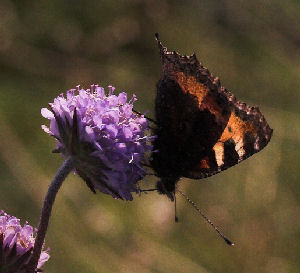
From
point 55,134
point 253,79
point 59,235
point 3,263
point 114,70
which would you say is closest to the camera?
point 3,263

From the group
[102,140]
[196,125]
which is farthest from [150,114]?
[102,140]

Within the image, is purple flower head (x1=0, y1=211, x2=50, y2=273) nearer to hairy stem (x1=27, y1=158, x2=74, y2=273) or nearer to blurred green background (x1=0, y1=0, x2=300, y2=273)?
hairy stem (x1=27, y1=158, x2=74, y2=273)

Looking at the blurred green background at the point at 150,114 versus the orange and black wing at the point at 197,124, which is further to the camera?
the blurred green background at the point at 150,114

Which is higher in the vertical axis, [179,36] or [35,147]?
[179,36]

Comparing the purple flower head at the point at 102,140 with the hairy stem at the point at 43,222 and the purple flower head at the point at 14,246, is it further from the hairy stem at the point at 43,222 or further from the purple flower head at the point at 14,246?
the purple flower head at the point at 14,246

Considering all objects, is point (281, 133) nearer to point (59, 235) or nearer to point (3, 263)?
→ point (59, 235)

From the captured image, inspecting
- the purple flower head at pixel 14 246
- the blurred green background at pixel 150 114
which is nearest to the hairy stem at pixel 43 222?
the purple flower head at pixel 14 246

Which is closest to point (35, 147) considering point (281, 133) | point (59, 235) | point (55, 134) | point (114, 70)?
point (59, 235)
